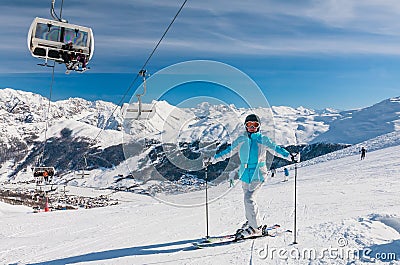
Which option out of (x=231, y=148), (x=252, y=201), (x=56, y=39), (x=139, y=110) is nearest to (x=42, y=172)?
(x=139, y=110)

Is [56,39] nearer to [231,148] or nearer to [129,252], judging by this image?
[231,148]

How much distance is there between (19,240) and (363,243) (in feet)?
26.0

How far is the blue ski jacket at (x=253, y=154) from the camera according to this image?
Result: 745cm

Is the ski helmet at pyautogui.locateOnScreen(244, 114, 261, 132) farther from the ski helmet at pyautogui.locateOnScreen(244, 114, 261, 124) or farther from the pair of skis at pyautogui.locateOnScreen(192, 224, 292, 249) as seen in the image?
the pair of skis at pyautogui.locateOnScreen(192, 224, 292, 249)

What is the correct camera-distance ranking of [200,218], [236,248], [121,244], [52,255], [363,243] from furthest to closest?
[200,218]
[121,244]
[52,255]
[236,248]
[363,243]

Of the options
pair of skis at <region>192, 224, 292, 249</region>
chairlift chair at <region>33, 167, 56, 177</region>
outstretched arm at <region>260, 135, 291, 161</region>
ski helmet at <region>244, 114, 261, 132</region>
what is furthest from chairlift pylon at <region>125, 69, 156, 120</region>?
chairlift chair at <region>33, 167, 56, 177</region>

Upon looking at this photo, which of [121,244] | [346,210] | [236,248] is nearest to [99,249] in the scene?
[121,244]

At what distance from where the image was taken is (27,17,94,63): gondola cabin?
10.2 metres

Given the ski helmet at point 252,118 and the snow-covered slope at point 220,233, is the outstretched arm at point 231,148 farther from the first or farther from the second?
the snow-covered slope at point 220,233

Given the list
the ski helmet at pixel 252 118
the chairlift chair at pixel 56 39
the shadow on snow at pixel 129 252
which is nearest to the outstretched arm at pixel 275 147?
the ski helmet at pixel 252 118

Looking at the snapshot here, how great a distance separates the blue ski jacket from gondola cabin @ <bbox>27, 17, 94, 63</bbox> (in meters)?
5.82

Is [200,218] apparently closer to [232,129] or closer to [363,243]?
[232,129]

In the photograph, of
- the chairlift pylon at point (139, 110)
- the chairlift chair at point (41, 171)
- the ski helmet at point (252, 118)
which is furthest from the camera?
the chairlift chair at point (41, 171)

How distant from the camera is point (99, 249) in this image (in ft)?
25.3
